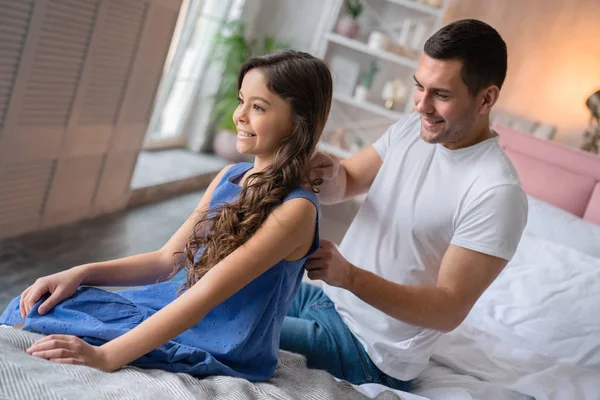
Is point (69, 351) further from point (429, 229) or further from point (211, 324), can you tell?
point (429, 229)

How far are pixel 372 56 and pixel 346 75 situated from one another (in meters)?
0.31

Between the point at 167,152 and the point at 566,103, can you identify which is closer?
the point at 566,103

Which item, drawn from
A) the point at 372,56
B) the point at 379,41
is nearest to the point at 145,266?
the point at 379,41

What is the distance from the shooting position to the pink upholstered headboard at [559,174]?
3270mm

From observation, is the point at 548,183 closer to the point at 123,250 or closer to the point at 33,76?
the point at 123,250

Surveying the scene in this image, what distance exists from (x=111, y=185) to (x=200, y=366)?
2881 mm

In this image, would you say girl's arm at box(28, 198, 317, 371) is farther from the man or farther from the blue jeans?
the blue jeans

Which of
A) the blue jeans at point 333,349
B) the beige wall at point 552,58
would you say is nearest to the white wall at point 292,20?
the beige wall at point 552,58

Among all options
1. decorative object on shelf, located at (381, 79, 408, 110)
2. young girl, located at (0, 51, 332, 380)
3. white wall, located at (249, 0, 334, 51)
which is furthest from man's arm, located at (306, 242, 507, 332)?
white wall, located at (249, 0, 334, 51)

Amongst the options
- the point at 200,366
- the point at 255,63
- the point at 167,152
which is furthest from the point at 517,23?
the point at 200,366

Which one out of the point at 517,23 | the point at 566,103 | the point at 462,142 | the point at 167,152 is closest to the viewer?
the point at 462,142

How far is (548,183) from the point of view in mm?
3365

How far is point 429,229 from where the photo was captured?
1897 millimetres

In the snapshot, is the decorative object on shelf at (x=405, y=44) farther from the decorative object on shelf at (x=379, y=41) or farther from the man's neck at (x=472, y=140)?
the man's neck at (x=472, y=140)
